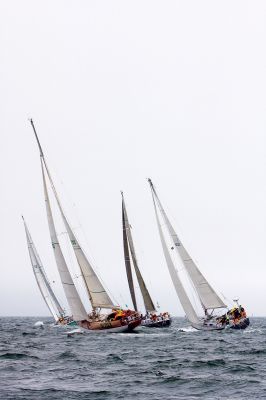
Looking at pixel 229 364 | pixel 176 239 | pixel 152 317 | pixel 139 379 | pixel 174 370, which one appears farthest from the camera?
pixel 152 317

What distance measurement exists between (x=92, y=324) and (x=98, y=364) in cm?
1944

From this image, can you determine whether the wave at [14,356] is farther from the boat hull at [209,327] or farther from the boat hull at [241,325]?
the boat hull at [241,325]

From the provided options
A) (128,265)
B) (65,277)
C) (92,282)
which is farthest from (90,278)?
(128,265)

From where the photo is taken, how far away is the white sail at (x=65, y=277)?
4353cm

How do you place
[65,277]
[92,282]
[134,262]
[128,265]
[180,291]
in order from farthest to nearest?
[134,262] < [128,265] < [180,291] < [92,282] < [65,277]

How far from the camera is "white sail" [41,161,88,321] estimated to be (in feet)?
143

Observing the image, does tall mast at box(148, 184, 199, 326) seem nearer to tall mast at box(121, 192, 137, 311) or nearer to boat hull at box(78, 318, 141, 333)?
boat hull at box(78, 318, 141, 333)

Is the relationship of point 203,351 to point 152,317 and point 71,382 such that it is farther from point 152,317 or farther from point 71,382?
point 152,317

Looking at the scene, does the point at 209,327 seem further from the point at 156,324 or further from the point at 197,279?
the point at 156,324

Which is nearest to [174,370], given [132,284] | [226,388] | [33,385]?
[226,388]

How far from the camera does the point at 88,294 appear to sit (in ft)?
148

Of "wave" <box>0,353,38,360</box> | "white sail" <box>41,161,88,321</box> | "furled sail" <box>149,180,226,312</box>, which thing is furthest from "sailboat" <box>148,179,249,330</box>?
"wave" <box>0,353,38,360</box>

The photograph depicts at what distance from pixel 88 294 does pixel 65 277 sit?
2.80m

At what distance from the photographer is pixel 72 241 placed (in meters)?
44.8
